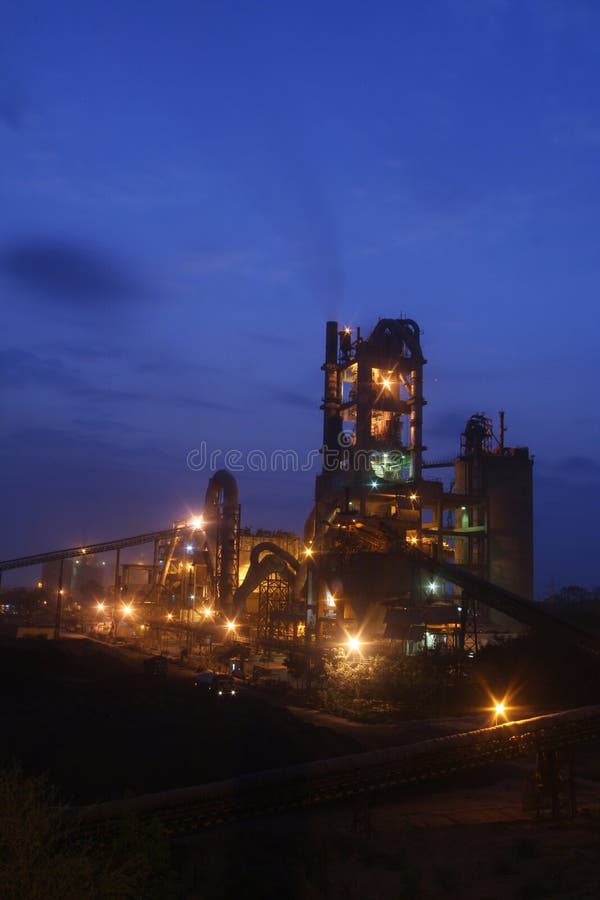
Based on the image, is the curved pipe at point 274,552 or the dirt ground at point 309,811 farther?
the curved pipe at point 274,552

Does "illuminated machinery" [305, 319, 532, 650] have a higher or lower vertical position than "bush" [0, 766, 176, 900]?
higher

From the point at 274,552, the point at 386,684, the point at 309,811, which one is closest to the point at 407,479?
the point at 274,552

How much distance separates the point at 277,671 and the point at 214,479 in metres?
30.7

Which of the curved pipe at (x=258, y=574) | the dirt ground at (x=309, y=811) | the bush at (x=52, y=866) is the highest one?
the curved pipe at (x=258, y=574)

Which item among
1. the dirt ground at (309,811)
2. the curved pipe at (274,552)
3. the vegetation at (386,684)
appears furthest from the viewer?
the curved pipe at (274,552)

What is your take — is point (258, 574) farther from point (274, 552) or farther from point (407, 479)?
point (407, 479)

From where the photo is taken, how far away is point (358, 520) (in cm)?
5506

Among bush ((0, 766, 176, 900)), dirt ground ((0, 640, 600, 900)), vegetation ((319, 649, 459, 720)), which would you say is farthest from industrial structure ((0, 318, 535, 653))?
bush ((0, 766, 176, 900))

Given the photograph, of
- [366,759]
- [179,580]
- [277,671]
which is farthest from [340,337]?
[366,759]

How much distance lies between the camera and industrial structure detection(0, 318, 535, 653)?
206 feet

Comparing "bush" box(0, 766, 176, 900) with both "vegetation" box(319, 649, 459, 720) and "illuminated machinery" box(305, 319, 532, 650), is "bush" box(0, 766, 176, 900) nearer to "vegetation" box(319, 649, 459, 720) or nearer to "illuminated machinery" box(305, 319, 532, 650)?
"vegetation" box(319, 649, 459, 720)

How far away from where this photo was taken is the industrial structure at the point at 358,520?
6275 cm

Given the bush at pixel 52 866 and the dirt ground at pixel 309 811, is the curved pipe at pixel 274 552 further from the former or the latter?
the bush at pixel 52 866

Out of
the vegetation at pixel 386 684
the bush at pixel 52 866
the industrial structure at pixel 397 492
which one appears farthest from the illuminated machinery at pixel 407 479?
the bush at pixel 52 866
